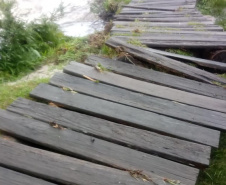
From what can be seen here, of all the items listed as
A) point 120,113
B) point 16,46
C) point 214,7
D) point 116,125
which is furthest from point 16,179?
point 214,7

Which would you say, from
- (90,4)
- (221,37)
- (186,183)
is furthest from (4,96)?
(90,4)

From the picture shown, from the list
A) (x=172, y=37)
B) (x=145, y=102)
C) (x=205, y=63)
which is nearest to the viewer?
(x=145, y=102)

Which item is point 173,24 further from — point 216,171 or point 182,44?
point 216,171

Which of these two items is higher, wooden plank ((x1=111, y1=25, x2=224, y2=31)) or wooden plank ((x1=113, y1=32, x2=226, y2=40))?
wooden plank ((x1=111, y1=25, x2=224, y2=31))

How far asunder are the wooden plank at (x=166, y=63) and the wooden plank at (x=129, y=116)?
0.93 meters

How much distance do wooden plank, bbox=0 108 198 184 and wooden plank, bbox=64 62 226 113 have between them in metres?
0.88

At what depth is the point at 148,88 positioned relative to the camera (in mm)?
3186

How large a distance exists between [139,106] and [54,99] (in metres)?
0.75

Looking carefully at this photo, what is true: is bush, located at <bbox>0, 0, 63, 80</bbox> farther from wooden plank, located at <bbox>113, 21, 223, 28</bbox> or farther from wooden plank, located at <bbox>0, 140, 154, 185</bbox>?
wooden plank, located at <bbox>0, 140, 154, 185</bbox>

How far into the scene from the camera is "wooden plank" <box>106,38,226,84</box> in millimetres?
3477

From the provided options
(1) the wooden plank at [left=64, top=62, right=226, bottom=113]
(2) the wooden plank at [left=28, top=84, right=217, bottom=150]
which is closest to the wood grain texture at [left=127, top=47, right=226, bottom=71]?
(1) the wooden plank at [left=64, top=62, right=226, bottom=113]

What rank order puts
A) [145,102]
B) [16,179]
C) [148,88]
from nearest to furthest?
[16,179], [145,102], [148,88]

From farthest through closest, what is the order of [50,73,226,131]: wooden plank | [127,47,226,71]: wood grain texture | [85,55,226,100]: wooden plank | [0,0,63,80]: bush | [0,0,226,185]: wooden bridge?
[0,0,63,80]: bush, [127,47,226,71]: wood grain texture, [85,55,226,100]: wooden plank, [50,73,226,131]: wooden plank, [0,0,226,185]: wooden bridge

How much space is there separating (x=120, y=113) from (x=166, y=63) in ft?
3.66
